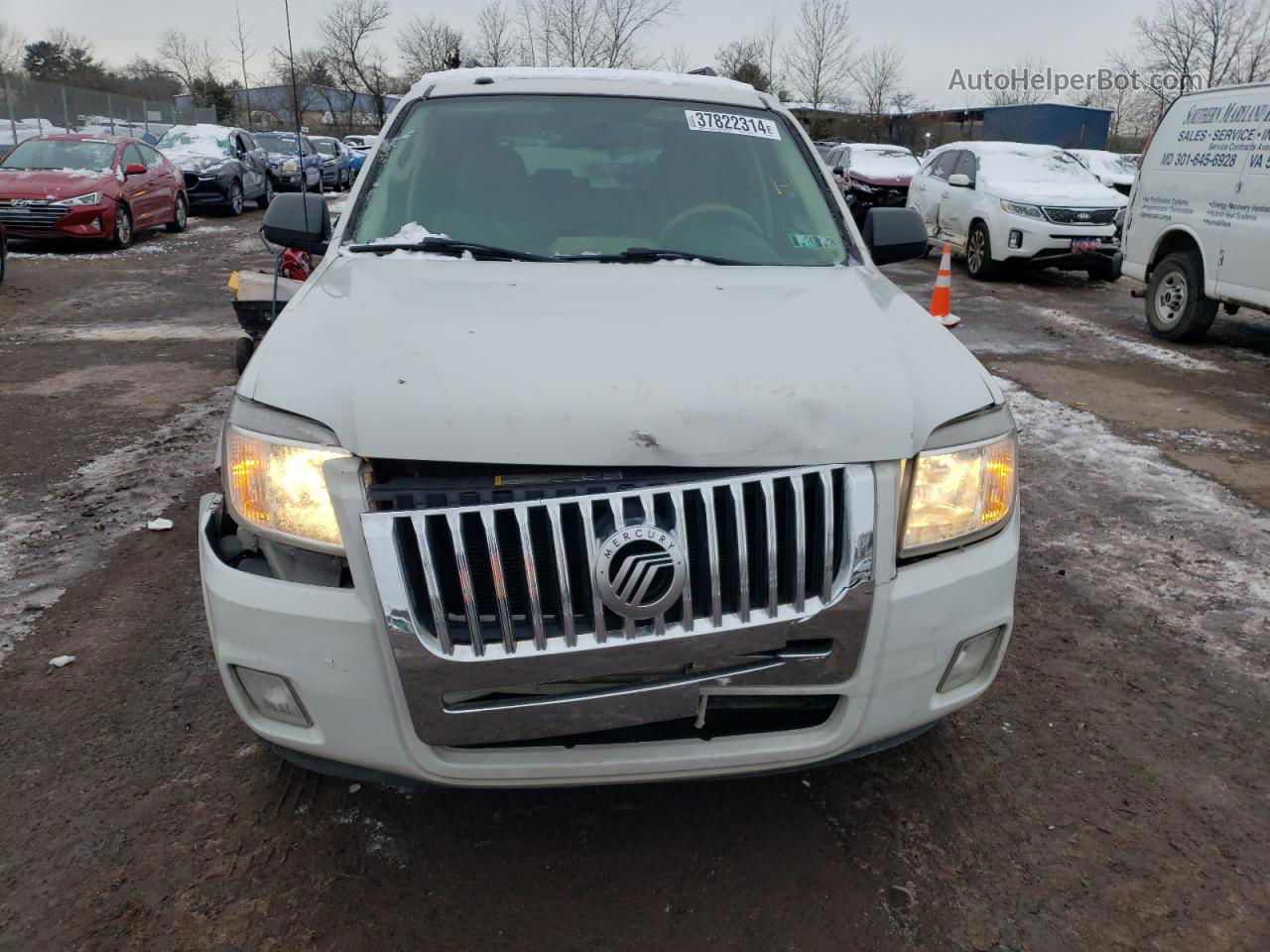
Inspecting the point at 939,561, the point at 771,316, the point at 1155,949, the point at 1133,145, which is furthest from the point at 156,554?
the point at 1133,145

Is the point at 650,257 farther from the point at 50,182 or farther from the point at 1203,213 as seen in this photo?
the point at 50,182

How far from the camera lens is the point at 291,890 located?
2.25 meters

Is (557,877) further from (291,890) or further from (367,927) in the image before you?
(291,890)

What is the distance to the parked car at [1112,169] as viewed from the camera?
18.5m

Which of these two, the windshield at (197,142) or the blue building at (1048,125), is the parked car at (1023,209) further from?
the blue building at (1048,125)

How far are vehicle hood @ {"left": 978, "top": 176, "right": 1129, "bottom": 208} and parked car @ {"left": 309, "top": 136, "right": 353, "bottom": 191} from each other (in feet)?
58.4

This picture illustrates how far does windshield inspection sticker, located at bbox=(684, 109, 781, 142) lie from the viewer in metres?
3.61

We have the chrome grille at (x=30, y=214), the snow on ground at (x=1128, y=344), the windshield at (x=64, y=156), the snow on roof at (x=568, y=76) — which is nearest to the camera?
the snow on roof at (x=568, y=76)

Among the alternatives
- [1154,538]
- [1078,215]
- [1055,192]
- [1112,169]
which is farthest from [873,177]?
[1154,538]

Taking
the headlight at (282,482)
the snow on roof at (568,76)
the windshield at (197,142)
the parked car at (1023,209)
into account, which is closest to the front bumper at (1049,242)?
the parked car at (1023,209)

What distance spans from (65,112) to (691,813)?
34854mm

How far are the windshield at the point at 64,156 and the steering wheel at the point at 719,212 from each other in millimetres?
13827

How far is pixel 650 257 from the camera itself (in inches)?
121

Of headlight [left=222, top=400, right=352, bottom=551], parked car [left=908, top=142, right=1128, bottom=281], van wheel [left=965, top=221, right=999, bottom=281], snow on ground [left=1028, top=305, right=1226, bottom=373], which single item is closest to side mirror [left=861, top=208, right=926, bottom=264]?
headlight [left=222, top=400, right=352, bottom=551]
